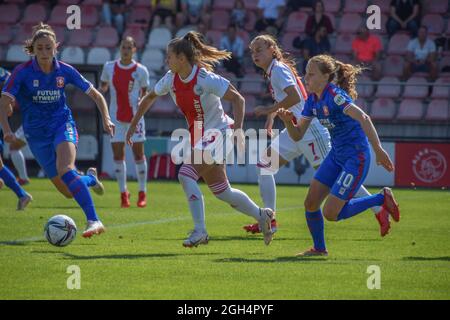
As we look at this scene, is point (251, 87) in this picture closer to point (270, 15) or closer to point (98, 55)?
point (270, 15)

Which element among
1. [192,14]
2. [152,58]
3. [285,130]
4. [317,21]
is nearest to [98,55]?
[152,58]

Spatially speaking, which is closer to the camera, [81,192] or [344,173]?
[344,173]

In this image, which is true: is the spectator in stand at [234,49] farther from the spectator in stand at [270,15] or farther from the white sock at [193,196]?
the white sock at [193,196]

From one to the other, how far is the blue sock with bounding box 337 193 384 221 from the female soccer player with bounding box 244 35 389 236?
0.86 m

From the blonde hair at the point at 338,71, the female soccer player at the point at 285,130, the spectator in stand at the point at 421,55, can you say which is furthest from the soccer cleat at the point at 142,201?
the spectator in stand at the point at 421,55

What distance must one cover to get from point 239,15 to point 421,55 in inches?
180

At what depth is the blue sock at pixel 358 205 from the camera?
31.8 ft

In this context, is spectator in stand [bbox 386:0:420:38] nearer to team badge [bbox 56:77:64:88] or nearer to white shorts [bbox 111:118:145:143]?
white shorts [bbox 111:118:145:143]

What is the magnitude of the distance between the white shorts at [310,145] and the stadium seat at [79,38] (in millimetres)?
14073

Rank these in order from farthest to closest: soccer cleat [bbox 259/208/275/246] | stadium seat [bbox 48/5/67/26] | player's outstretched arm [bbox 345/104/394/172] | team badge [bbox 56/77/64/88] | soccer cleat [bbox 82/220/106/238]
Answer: stadium seat [bbox 48/5/67/26] < team badge [bbox 56/77/64/88] < soccer cleat [bbox 82/220/106/238] < soccer cleat [bbox 259/208/275/246] < player's outstretched arm [bbox 345/104/394/172]

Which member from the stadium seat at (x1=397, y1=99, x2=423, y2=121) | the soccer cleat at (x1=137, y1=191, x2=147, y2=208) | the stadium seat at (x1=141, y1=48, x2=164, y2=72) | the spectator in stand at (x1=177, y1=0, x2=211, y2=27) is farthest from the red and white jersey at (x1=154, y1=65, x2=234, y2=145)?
the spectator in stand at (x1=177, y1=0, x2=211, y2=27)

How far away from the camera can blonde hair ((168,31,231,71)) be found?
9.88 metres

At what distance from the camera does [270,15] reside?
24344 mm
